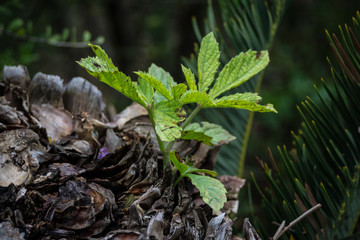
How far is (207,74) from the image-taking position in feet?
2.39

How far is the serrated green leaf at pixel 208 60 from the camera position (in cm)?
72

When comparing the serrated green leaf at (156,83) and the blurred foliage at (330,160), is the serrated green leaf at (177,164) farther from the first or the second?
the blurred foliage at (330,160)

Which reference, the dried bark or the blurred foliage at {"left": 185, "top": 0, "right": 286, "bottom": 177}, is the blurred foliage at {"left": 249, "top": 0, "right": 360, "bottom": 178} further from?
the dried bark

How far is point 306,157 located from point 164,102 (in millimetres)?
383

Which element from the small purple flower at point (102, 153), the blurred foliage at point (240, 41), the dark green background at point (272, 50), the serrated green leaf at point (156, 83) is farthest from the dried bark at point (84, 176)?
the dark green background at point (272, 50)

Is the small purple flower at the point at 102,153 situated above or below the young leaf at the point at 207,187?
above

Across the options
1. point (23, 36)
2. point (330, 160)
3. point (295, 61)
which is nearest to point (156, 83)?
point (330, 160)

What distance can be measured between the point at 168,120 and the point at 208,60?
18 cm

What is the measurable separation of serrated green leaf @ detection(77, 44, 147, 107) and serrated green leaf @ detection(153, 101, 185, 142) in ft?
0.17

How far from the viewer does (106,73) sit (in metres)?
0.60

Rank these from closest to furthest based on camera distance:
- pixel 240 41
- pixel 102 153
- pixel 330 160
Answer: pixel 102 153 < pixel 330 160 < pixel 240 41

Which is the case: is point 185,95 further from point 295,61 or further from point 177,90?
point 295,61

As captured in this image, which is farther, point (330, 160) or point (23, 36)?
point (23, 36)

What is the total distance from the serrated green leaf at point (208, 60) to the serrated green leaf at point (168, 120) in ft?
0.27
